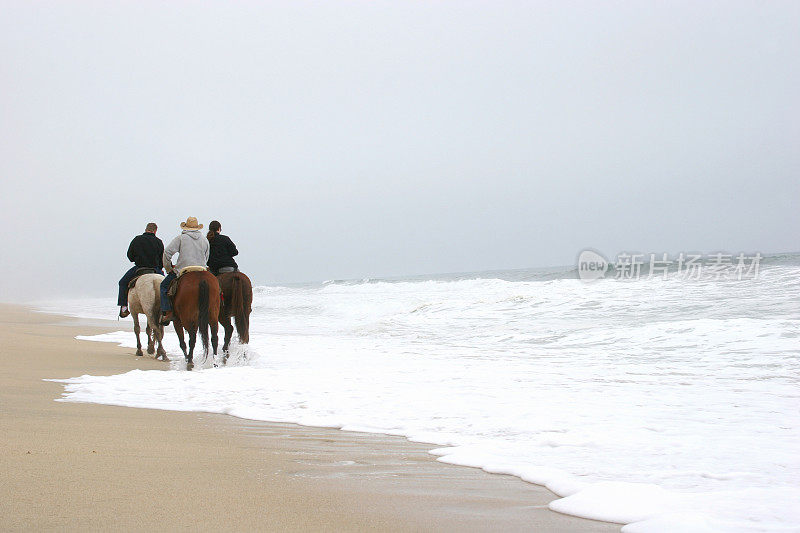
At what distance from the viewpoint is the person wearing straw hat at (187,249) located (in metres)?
9.06

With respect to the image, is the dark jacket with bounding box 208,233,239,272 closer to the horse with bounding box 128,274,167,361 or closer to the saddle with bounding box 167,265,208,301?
the saddle with bounding box 167,265,208,301

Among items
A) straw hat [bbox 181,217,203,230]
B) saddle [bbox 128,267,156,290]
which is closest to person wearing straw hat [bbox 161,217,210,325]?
straw hat [bbox 181,217,203,230]

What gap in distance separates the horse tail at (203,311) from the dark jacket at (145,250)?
2168 mm

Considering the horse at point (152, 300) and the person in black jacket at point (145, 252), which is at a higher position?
the person in black jacket at point (145, 252)

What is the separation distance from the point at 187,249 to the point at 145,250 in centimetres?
196

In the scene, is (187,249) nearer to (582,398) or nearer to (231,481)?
(582,398)

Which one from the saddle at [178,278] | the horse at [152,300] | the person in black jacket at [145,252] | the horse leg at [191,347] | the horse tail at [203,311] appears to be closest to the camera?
the horse leg at [191,347]

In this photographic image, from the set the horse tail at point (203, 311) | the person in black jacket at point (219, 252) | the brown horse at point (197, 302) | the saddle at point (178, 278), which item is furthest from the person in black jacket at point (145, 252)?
the horse tail at point (203, 311)

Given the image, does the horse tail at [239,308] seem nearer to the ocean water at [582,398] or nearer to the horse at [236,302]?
the horse at [236,302]

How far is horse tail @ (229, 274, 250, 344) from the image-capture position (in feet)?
31.3

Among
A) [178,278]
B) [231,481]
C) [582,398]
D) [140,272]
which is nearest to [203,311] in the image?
[178,278]

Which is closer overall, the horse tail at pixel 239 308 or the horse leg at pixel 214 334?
the horse leg at pixel 214 334

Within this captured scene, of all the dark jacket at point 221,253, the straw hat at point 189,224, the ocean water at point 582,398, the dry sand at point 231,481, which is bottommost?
the ocean water at point 582,398

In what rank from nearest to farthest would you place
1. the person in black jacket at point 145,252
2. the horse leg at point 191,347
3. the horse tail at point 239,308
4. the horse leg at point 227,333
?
the horse leg at point 191,347 < the horse leg at point 227,333 < the horse tail at point 239,308 < the person in black jacket at point 145,252
